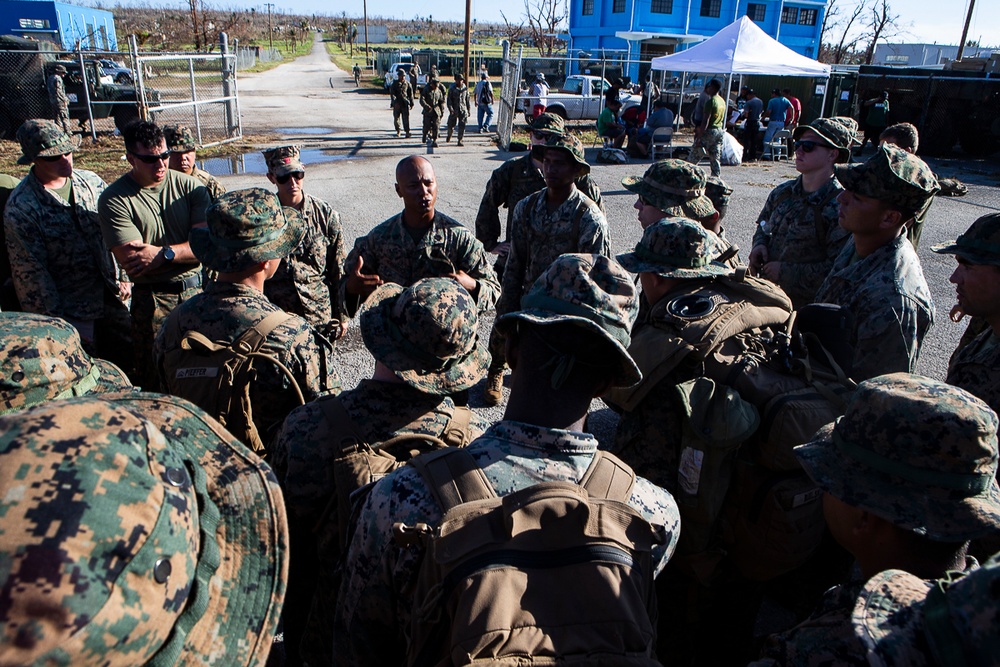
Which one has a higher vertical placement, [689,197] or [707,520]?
[689,197]

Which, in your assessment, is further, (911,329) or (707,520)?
(911,329)

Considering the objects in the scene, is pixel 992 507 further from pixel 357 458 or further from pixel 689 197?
pixel 689 197

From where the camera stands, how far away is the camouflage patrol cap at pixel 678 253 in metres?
2.75

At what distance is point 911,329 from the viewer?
3125 millimetres

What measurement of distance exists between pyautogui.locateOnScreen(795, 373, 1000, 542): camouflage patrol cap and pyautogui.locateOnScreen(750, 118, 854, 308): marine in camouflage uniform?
10.3ft

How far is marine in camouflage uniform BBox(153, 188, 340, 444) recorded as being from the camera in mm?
2689

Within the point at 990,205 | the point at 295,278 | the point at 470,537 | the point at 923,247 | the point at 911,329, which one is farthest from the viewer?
the point at 990,205

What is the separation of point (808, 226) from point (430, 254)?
2758 mm

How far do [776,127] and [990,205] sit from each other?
6.34 meters

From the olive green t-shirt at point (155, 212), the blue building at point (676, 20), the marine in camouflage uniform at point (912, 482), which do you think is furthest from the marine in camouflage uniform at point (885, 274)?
the blue building at point (676, 20)

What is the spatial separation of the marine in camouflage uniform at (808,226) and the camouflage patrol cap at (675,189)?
0.83 m

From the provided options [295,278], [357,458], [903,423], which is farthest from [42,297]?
[903,423]

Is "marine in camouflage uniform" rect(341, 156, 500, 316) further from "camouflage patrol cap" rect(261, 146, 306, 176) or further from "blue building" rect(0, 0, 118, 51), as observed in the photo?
"blue building" rect(0, 0, 118, 51)

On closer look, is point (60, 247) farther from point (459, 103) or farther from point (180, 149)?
point (459, 103)
